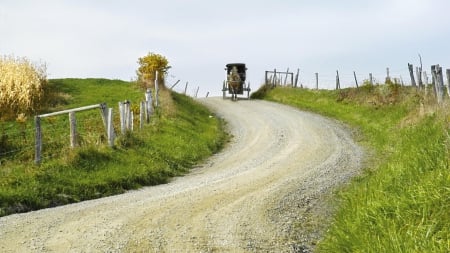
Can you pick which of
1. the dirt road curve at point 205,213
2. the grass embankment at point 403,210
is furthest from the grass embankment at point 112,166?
the grass embankment at point 403,210

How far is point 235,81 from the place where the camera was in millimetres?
44688

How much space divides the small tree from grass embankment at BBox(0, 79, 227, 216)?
1242 cm

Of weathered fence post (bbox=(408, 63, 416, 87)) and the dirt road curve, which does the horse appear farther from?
the dirt road curve

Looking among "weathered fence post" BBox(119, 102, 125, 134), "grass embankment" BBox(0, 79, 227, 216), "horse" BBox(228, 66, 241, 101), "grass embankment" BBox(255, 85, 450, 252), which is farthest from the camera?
"horse" BBox(228, 66, 241, 101)

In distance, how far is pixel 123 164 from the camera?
1563cm

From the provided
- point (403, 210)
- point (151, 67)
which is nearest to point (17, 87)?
point (151, 67)

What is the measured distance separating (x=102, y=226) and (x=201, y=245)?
2.18 m

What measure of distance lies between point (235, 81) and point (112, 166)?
30226 mm

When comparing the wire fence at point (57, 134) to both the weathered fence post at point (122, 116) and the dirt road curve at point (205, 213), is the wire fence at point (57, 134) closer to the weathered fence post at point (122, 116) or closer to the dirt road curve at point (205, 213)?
the weathered fence post at point (122, 116)

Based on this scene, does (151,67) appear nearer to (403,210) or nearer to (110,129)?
(110,129)

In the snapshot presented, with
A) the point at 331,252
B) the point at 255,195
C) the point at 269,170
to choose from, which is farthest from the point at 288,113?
the point at 331,252

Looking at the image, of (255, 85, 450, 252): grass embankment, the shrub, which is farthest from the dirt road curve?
the shrub

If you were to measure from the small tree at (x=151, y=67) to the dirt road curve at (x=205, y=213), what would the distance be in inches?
827

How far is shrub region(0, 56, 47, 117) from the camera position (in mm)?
23406
